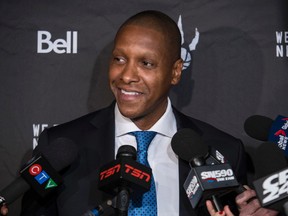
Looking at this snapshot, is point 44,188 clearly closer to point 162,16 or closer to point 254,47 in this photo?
point 162,16

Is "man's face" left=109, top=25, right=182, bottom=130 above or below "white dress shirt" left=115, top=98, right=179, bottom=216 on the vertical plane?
above

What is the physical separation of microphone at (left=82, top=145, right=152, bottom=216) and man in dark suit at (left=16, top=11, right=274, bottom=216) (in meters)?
0.51

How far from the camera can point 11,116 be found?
2.48 m

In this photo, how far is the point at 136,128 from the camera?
2137mm

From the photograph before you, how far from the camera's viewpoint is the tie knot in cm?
205

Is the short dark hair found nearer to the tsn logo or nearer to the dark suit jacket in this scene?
the dark suit jacket

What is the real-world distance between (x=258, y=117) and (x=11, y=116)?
1.08 meters

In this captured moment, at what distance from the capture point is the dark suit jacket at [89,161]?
6.54 ft

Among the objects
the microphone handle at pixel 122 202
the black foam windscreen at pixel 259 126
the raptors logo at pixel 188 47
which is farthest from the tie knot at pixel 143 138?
the microphone handle at pixel 122 202

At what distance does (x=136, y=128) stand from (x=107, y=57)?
1.65ft

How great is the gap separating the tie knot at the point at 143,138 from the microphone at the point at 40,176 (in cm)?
40

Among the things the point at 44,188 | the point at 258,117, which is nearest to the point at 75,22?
the point at 258,117

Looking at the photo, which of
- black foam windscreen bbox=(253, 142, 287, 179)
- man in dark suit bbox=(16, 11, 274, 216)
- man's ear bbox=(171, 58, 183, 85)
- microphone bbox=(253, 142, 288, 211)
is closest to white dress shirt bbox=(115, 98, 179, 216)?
man in dark suit bbox=(16, 11, 274, 216)

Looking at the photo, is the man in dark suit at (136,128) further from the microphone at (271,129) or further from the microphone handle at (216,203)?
the microphone handle at (216,203)
